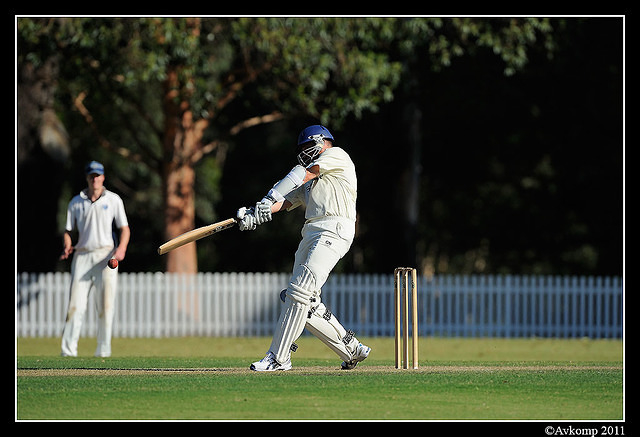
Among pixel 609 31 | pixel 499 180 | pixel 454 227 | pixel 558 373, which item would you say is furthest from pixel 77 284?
pixel 454 227

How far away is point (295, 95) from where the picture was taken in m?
23.2

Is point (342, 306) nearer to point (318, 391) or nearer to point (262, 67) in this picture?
point (262, 67)

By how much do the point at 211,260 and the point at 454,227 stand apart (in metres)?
9.29

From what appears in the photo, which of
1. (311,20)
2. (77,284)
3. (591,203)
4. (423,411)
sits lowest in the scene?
(423,411)

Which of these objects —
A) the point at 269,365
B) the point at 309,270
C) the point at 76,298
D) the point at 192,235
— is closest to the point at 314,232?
the point at 309,270

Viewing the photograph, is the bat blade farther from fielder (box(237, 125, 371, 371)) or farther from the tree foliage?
the tree foliage

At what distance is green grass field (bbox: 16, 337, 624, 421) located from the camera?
827cm

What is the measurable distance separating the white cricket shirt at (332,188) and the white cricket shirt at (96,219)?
12.6 ft

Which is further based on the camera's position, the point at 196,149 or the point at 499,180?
the point at 499,180

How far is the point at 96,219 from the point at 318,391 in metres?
4.90

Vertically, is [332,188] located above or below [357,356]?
above

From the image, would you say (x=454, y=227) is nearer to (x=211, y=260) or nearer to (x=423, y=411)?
(x=211, y=260)

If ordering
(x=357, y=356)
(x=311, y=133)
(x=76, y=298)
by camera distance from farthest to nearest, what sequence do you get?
(x=76, y=298) → (x=357, y=356) → (x=311, y=133)

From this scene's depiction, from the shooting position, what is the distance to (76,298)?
12984 mm
